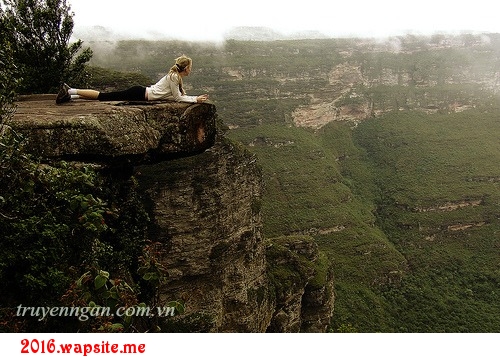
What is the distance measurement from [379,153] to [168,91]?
109 metres

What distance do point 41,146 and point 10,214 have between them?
168 cm

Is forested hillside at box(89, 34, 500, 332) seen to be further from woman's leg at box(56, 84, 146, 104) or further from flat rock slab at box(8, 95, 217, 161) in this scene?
flat rock slab at box(8, 95, 217, 161)

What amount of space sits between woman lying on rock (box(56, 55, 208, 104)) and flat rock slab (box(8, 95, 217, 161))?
0.17 meters

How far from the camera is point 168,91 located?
8672 millimetres

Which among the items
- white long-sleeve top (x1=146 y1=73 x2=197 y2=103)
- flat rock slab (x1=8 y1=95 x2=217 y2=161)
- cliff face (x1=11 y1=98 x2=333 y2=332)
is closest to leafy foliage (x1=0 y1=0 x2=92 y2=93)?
cliff face (x1=11 y1=98 x2=333 y2=332)

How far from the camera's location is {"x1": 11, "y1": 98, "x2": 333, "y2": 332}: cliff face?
7.29 m

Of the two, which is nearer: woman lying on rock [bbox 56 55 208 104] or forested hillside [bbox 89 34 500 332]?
woman lying on rock [bbox 56 55 208 104]

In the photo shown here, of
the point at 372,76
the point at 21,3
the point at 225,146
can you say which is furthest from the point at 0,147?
the point at 372,76

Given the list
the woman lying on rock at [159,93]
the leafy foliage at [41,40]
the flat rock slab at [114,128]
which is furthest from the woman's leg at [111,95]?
the leafy foliage at [41,40]

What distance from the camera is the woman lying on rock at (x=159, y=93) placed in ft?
27.3

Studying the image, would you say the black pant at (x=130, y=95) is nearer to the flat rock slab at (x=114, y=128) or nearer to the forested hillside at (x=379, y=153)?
the flat rock slab at (x=114, y=128)

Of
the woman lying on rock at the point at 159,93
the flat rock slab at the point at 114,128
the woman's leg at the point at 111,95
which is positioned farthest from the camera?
the woman's leg at the point at 111,95

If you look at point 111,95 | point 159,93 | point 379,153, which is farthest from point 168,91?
point 379,153

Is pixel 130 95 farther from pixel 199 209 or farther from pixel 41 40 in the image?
pixel 199 209
